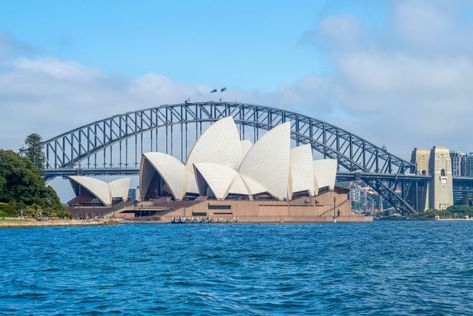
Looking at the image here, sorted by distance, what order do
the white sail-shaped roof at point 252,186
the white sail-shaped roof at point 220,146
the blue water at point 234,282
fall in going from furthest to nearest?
the white sail-shaped roof at point 220,146
the white sail-shaped roof at point 252,186
the blue water at point 234,282

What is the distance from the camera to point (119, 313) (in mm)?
23375

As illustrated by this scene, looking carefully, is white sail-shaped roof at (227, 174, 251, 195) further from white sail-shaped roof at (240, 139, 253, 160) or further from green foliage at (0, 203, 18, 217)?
green foliage at (0, 203, 18, 217)

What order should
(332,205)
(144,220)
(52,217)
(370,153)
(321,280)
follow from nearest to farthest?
1. (321,280)
2. (52,217)
3. (144,220)
4. (332,205)
5. (370,153)

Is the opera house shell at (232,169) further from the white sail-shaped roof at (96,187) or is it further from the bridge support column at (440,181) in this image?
the bridge support column at (440,181)

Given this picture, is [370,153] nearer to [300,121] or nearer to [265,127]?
[300,121]

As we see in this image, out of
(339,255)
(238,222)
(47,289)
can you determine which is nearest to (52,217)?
(238,222)

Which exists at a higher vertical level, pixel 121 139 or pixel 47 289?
pixel 121 139

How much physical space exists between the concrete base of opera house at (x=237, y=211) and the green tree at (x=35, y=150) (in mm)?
20780

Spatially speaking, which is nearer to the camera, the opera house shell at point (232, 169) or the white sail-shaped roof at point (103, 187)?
the opera house shell at point (232, 169)

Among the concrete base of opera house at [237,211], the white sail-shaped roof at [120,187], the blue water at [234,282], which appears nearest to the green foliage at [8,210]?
the concrete base of opera house at [237,211]

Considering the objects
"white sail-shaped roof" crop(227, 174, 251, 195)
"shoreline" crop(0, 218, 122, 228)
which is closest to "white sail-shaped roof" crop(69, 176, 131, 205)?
"white sail-shaped roof" crop(227, 174, 251, 195)

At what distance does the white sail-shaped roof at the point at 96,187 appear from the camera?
13688 centimetres

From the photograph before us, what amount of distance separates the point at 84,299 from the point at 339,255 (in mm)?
21920

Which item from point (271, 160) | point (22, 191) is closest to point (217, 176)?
point (271, 160)
